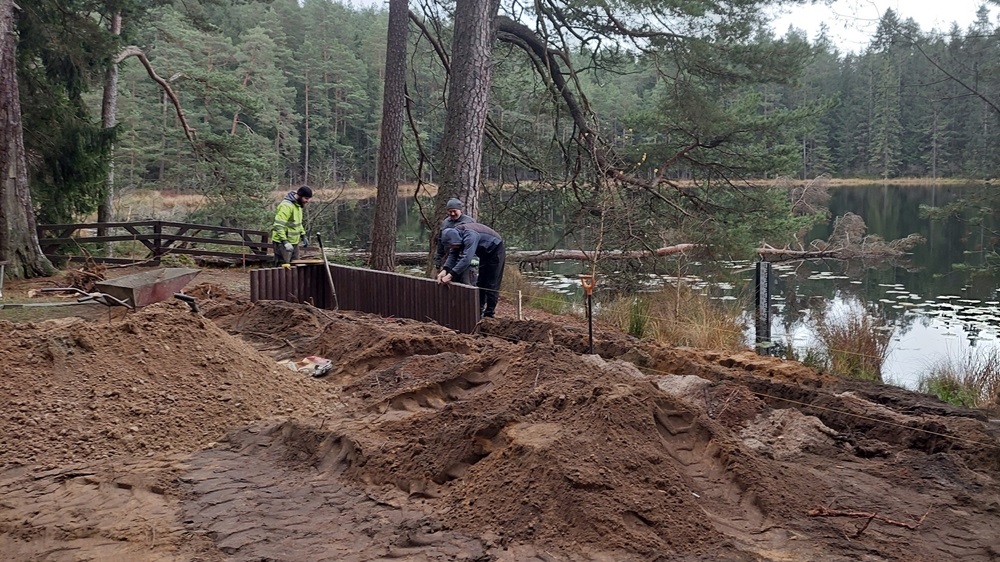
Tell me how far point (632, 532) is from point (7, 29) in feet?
42.1

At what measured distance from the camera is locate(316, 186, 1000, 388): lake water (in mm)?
12352

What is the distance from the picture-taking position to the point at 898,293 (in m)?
17.9

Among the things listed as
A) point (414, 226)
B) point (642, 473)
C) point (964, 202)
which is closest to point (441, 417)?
point (642, 473)

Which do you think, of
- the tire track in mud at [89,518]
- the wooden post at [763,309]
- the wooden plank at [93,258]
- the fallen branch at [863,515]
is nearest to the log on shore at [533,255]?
the wooden plank at [93,258]

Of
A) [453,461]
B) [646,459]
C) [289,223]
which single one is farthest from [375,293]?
[646,459]

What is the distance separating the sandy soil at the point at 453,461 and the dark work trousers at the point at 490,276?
2989 mm

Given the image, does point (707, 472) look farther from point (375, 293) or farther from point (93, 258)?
point (93, 258)

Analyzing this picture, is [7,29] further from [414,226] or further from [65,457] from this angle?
[414,226]

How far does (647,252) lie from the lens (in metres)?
13.8

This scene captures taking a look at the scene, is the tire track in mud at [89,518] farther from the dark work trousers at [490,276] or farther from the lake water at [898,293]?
the lake water at [898,293]

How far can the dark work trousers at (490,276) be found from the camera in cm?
1026

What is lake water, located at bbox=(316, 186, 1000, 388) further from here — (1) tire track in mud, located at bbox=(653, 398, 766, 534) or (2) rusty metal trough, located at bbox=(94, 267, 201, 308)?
(2) rusty metal trough, located at bbox=(94, 267, 201, 308)

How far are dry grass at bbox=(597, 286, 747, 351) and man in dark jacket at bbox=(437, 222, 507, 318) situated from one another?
6.60ft

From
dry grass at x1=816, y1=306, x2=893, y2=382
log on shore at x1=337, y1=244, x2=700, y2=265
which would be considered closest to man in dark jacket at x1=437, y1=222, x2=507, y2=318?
dry grass at x1=816, y1=306, x2=893, y2=382
